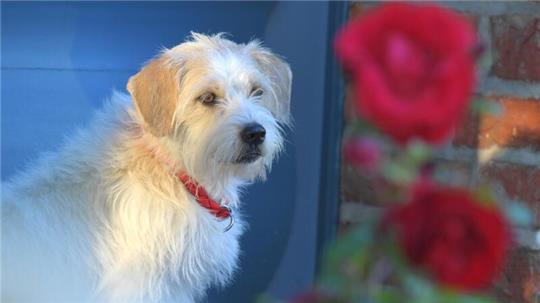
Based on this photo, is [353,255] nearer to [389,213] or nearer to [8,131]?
[389,213]

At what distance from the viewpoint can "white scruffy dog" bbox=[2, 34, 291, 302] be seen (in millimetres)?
1612

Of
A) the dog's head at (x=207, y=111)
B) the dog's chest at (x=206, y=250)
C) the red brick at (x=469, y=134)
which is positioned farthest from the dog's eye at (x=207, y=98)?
the red brick at (x=469, y=134)

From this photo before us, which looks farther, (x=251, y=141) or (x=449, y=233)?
(x=251, y=141)

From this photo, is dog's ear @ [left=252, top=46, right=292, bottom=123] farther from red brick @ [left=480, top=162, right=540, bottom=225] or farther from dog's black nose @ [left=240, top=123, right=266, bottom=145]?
red brick @ [left=480, top=162, right=540, bottom=225]

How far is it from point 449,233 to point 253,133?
1201mm

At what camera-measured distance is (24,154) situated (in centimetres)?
200

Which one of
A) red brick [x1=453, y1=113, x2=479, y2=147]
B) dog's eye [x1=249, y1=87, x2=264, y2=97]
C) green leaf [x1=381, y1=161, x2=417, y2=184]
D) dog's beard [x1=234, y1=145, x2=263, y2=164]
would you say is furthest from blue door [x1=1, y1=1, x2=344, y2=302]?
green leaf [x1=381, y1=161, x2=417, y2=184]

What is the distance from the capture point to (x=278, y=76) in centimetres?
185

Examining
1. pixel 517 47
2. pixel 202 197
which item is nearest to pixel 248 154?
pixel 202 197

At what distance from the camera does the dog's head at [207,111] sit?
1.65 metres

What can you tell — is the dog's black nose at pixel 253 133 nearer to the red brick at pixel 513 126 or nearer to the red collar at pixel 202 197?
the red collar at pixel 202 197

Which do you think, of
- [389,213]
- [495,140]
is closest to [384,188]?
[389,213]

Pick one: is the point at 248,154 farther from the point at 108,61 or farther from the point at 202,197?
the point at 108,61

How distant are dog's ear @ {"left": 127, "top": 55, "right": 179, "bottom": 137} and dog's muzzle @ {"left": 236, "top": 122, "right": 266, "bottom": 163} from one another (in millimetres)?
166
